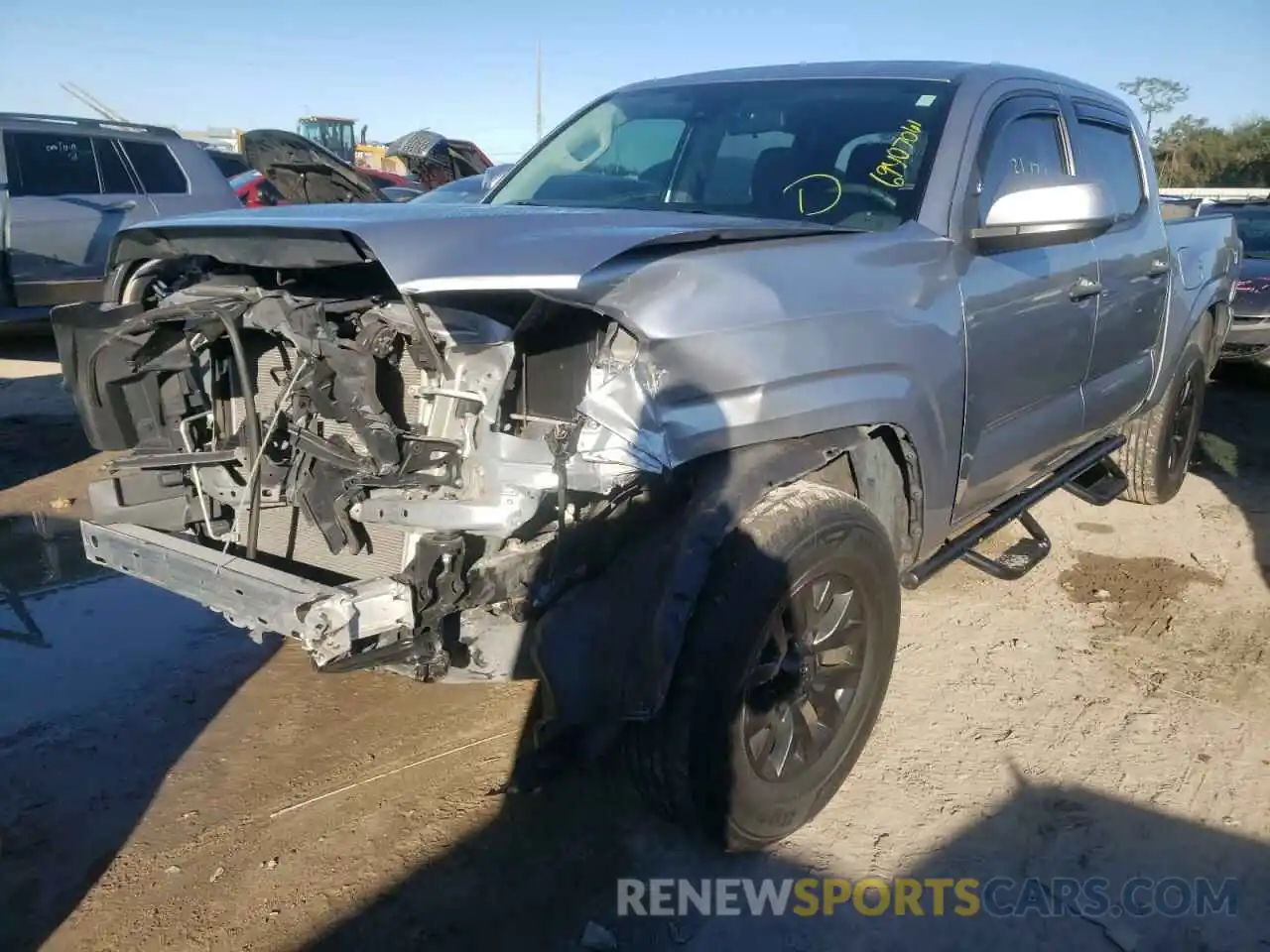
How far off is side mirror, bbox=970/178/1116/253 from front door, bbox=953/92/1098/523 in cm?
7

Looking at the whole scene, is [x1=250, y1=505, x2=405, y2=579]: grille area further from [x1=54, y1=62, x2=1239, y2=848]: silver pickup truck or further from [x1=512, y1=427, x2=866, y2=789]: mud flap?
[x1=512, y1=427, x2=866, y2=789]: mud flap

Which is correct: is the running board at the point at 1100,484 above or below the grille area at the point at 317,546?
below

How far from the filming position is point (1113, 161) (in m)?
4.38

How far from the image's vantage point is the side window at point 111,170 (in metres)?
8.41

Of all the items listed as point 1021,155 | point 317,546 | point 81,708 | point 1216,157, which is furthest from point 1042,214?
point 1216,157

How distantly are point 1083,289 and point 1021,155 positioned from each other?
531 mm

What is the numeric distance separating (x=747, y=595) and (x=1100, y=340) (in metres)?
2.33

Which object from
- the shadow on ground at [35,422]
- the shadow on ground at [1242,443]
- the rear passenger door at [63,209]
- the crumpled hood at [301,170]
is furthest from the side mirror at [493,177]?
the rear passenger door at [63,209]

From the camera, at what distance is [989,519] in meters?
3.67

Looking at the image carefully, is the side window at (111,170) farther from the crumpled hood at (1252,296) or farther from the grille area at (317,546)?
the crumpled hood at (1252,296)

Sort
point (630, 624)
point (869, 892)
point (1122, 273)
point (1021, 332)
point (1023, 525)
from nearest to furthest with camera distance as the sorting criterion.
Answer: point (630, 624), point (869, 892), point (1021, 332), point (1122, 273), point (1023, 525)

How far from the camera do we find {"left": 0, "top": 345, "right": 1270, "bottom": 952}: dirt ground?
7.97 feet

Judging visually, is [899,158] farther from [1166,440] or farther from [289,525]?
[1166,440]

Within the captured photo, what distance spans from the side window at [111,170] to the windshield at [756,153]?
597cm
